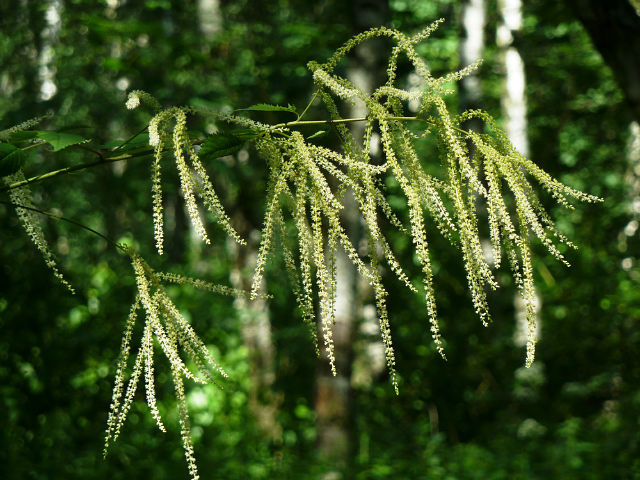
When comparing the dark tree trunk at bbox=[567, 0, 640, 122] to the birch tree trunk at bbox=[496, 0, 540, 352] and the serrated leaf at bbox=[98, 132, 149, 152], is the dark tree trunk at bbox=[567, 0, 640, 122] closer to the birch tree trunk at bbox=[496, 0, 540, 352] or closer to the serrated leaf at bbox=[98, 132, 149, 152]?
the serrated leaf at bbox=[98, 132, 149, 152]

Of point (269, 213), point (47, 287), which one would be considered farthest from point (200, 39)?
point (269, 213)

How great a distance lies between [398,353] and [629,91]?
6.06 meters

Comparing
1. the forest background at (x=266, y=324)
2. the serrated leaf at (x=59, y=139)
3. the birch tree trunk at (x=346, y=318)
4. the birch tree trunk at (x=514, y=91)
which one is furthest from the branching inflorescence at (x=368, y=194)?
the birch tree trunk at (x=514, y=91)

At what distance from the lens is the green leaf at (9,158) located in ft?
4.14

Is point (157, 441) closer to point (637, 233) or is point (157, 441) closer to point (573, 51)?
point (637, 233)

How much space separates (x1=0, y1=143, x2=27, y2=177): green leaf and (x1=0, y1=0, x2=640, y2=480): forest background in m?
1.89

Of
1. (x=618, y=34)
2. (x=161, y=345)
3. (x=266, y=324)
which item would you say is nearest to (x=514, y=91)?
(x=266, y=324)

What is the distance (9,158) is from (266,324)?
6958 millimetres

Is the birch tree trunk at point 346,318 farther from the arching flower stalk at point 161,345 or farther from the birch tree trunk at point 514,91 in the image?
the birch tree trunk at point 514,91

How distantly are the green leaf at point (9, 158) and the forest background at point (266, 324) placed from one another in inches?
74.5

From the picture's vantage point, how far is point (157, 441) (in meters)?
5.64

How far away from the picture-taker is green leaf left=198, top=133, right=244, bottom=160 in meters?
1.31

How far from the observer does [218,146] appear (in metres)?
1.32

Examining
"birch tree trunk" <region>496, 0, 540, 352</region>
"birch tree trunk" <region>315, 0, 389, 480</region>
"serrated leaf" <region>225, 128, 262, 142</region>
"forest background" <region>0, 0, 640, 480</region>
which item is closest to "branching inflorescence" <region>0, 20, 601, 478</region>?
"serrated leaf" <region>225, 128, 262, 142</region>
